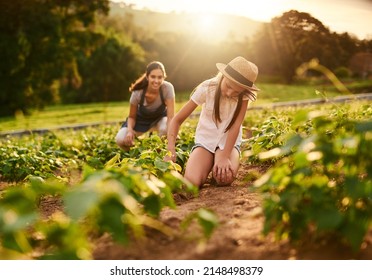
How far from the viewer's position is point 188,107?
416 centimetres

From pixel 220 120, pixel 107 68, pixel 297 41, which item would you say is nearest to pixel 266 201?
pixel 220 120

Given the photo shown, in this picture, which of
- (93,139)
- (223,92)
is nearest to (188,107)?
(223,92)

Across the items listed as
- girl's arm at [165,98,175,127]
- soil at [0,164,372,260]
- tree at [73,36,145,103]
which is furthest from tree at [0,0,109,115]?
soil at [0,164,372,260]

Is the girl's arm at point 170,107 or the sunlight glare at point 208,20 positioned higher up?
the sunlight glare at point 208,20

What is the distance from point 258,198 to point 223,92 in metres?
1.24

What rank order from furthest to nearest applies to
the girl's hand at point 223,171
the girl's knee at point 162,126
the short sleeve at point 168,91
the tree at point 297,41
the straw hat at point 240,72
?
the girl's knee at point 162,126 < the short sleeve at point 168,91 < the tree at point 297,41 < the girl's hand at point 223,171 < the straw hat at point 240,72

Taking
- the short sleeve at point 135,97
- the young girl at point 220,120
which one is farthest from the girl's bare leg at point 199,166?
the short sleeve at point 135,97

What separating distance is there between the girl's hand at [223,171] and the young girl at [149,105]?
5.81ft

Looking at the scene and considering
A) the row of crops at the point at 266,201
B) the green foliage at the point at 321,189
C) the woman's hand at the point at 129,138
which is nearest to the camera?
the row of crops at the point at 266,201

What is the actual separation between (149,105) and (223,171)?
2317mm

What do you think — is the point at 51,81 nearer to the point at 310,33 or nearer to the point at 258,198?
the point at 310,33

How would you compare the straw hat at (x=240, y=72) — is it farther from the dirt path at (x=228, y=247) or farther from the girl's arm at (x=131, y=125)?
the girl's arm at (x=131, y=125)

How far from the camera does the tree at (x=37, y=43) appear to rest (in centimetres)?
2081

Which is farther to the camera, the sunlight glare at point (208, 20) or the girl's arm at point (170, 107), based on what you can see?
the sunlight glare at point (208, 20)
